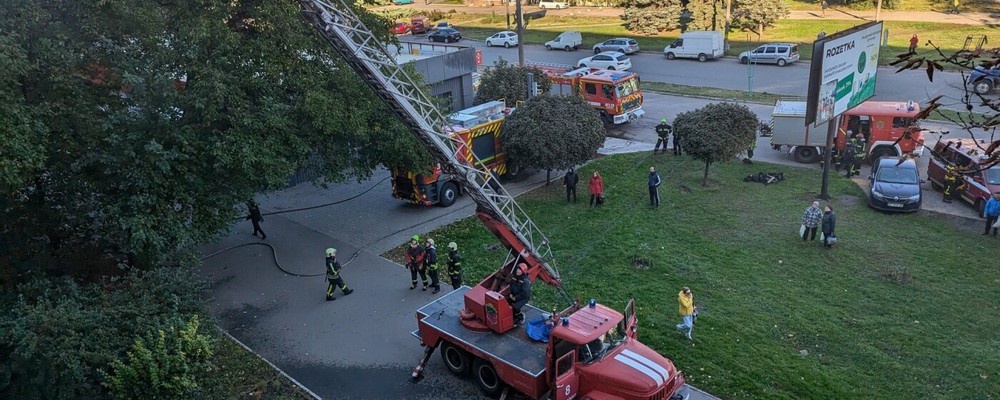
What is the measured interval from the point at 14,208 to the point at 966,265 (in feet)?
64.2

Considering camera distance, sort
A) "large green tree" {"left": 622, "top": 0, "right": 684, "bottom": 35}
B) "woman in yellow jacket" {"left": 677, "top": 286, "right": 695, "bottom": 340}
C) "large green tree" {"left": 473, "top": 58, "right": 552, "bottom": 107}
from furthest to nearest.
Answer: "large green tree" {"left": 622, "top": 0, "right": 684, "bottom": 35} < "large green tree" {"left": 473, "top": 58, "right": 552, "bottom": 107} < "woman in yellow jacket" {"left": 677, "top": 286, "right": 695, "bottom": 340}

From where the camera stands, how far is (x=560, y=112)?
2081 cm

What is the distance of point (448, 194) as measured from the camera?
2056 centimetres

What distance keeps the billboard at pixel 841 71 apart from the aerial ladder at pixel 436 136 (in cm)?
975

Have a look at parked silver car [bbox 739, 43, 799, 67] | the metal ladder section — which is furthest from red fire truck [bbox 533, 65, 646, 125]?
the metal ladder section

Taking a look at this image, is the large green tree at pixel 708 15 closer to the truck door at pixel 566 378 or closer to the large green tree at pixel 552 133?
the large green tree at pixel 552 133

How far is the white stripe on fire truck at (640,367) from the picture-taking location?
373 inches

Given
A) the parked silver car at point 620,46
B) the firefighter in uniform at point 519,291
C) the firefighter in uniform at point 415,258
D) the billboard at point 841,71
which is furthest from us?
the parked silver car at point 620,46

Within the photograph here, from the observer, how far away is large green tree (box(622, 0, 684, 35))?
4909 cm

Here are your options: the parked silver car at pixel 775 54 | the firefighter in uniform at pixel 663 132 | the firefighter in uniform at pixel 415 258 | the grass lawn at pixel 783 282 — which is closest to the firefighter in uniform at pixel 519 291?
the grass lawn at pixel 783 282

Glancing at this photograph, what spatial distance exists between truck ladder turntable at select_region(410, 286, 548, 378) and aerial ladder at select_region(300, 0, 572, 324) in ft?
0.60

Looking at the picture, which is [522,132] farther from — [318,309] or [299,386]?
[299,386]

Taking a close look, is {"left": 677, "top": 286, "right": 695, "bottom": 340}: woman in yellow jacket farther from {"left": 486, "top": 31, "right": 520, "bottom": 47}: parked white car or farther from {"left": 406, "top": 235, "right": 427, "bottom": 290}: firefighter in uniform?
{"left": 486, "top": 31, "right": 520, "bottom": 47}: parked white car

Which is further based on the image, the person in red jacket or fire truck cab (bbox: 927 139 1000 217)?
the person in red jacket
